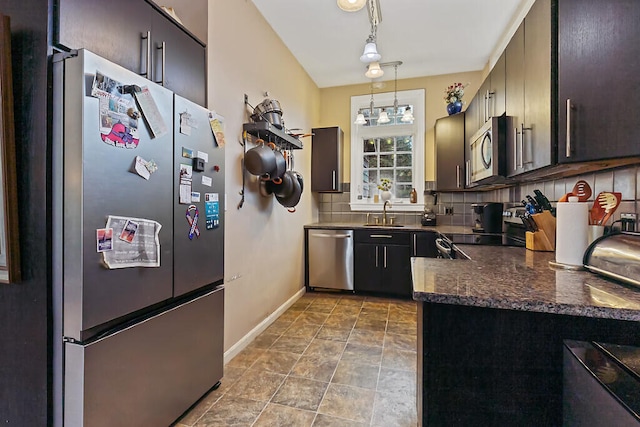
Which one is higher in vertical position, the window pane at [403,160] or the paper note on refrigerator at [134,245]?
the window pane at [403,160]

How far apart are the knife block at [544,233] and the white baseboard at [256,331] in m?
2.17

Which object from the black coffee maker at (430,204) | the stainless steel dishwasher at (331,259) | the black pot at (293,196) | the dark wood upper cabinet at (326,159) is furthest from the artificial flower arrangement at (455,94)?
the black pot at (293,196)

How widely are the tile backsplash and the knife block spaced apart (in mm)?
247

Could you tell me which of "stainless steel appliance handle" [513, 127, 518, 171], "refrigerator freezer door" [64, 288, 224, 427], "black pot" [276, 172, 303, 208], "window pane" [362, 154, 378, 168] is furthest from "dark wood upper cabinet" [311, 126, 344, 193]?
"refrigerator freezer door" [64, 288, 224, 427]

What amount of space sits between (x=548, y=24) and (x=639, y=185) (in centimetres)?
86

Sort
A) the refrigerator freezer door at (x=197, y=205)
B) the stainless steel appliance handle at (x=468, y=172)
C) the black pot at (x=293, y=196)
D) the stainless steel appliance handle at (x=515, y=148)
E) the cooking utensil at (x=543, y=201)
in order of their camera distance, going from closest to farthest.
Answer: the refrigerator freezer door at (x=197, y=205), the cooking utensil at (x=543, y=201), the stainless steel appliance handle at (x=515, y=148), the black pot at (x=293, y=196), the stainless steel appliance handle at (x=468, y=172)

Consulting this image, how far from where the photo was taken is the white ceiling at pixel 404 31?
2.63m

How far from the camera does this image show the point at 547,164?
147cm

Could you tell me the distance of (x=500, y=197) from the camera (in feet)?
11.1

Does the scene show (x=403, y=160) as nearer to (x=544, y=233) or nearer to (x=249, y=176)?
(x=249, y=176)

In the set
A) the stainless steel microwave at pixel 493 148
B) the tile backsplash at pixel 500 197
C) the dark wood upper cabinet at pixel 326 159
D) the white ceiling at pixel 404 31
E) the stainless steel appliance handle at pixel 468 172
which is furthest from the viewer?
the dark wood upper cabinet at pixel 326 159

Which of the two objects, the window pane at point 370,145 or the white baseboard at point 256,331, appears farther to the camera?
the window pane at point 370,145

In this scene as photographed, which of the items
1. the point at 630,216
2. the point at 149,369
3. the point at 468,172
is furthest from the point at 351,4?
the point at 149,369

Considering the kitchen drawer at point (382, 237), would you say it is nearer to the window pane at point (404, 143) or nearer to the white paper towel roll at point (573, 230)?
the window pane at point (404, 143)
